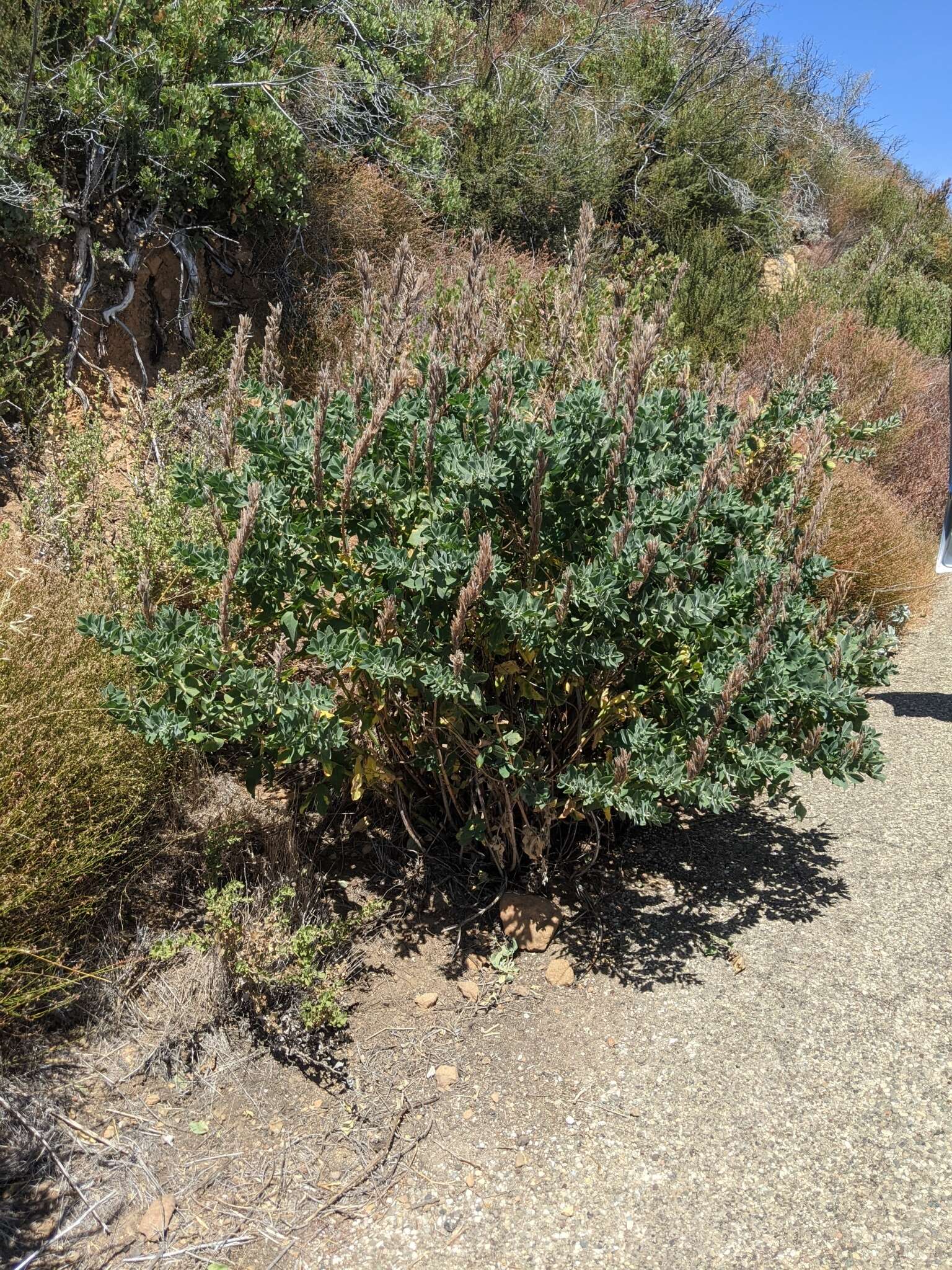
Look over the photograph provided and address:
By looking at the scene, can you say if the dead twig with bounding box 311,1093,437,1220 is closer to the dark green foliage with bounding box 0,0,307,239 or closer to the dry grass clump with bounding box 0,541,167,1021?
the dry grass clump with bounding box 0,541,167,1021

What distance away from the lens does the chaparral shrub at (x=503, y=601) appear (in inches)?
102

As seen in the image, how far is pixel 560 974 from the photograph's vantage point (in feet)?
10.2

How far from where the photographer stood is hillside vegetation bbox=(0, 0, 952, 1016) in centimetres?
267

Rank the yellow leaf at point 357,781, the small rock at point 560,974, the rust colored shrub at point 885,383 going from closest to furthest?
1. the yellow leaf at point 357,781
2. the small rock at point 560,974
3. the rust colored shrub at point 885,383

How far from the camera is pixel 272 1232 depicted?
2369mm

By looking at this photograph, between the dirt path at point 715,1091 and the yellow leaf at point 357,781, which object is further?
the yellow leaf at point 357,781

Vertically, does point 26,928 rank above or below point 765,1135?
below

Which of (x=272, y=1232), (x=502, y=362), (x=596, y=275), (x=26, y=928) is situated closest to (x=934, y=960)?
(x=272, y=1232)

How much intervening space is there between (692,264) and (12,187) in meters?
6.73

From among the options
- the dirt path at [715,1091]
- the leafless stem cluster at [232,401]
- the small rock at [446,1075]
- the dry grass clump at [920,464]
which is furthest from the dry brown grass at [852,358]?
the small rock at [446,1075]

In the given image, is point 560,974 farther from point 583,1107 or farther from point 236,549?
point 236,549

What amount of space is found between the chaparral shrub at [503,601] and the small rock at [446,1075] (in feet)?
2.15

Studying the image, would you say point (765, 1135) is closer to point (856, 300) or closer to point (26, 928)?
point (26, 928)

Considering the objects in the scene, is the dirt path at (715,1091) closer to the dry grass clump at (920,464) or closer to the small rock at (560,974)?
the small rock at (560,974)
